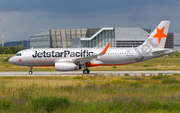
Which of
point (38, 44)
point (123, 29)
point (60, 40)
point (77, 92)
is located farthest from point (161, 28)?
point (38, 44)

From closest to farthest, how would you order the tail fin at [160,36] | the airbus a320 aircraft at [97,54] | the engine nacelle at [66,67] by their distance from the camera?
the engine nacelle at [66,67]
the airbus a320 aircraft at [97,54]
the tail fin at [160,36]

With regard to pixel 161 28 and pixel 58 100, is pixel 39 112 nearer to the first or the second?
pixel 58 100

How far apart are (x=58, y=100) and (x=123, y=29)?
98491 millimetres

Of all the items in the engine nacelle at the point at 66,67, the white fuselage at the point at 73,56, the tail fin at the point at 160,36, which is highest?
the tail fin at the point at 160,36

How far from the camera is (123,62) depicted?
3384 centimetres

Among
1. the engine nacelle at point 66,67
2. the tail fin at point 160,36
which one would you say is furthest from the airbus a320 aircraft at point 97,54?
the engine nacelle at point 66,67

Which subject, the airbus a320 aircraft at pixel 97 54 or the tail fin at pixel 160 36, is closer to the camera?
the airbus a320 aircraft at pixel 97 54

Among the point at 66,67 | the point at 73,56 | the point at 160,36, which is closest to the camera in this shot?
the point at 66,67

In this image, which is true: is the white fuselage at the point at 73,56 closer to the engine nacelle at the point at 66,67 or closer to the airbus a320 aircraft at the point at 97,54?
the airbus a320 aircraft at the point at 97,54

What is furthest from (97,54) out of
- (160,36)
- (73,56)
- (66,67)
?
(160,36)

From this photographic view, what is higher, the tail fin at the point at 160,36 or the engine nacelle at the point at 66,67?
the tail fin at the point at 160,36

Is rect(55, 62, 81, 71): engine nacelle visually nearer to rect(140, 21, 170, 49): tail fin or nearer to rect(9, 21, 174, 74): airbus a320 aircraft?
Answer: rect(9, 21, 174, 74): airbus a320 aircraft

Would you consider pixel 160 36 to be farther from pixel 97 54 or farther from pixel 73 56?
pixel 73 56

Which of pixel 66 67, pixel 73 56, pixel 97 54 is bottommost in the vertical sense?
pixel 66 67
